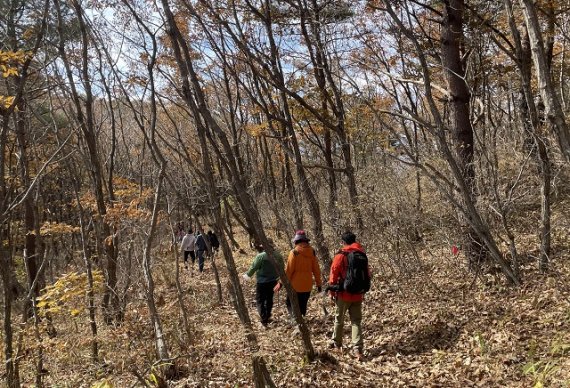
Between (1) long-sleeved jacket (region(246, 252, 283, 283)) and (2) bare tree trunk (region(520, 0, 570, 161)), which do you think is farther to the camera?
(1) long-sleeved jacket (region(246, 252, 283, 283))

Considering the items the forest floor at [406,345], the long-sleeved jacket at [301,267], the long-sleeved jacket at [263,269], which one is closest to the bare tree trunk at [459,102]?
the forest floor at [406,345]

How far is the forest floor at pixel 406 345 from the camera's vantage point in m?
4.77

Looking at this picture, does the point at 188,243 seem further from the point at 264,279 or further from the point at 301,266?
the point at 301,266

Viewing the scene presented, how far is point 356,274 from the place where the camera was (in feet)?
18.7

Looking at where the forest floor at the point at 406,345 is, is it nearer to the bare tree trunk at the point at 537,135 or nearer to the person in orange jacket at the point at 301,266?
the bare tree trunk at the point at 537,135

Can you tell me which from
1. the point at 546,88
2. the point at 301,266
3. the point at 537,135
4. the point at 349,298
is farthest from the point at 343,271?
the point at 546,88

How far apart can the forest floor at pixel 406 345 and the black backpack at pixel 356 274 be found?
919mm

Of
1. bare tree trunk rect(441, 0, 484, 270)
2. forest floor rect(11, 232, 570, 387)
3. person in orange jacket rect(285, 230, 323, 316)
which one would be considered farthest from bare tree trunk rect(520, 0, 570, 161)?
person in orange jacket rect(285, 230, 323, 316)

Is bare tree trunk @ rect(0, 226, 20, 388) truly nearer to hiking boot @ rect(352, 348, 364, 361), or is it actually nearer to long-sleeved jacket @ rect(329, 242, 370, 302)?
long-sleeved jacket @ rect(329, 242, 370, 302)

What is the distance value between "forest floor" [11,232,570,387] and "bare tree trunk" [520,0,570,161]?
217 centimetres

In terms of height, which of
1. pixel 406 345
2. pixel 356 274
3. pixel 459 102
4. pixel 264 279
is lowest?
pixel 406 345

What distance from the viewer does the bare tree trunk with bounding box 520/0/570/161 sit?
12.0ft

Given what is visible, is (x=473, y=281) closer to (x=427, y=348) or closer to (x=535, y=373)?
(x=427, y=348)

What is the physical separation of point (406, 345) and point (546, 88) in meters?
3.71
